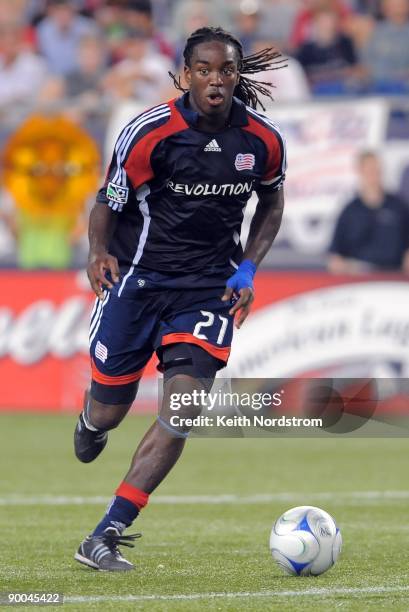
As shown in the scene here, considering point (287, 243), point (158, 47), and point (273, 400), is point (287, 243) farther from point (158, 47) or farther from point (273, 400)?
point (273, 400)

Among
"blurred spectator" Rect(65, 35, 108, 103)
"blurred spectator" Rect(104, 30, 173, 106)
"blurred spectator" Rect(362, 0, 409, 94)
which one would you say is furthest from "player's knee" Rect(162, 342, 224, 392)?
"blurred spectator" Rect(362, 0, 409, 94)

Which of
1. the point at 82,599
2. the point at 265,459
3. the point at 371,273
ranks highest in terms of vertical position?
the point at 82,599

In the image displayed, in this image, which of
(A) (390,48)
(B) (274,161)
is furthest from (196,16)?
(B) (274,161)

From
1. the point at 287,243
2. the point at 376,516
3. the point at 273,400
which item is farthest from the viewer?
Result: the point at 287,243

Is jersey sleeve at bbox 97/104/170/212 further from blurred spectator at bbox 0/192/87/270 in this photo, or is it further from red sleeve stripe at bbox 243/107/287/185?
blurred spectator at bbox 0/192/87/270

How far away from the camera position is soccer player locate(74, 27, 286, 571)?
6.28 meters

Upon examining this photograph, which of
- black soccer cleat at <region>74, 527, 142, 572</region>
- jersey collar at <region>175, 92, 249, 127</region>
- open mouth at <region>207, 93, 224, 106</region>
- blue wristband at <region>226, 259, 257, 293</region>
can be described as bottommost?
black soccer cleat at <region>74, 527, 142, 572</region>

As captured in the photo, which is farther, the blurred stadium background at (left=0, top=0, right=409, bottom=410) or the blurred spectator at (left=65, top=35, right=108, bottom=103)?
the blurred spectator at (left=65, top=35, right=108, bottom=103)

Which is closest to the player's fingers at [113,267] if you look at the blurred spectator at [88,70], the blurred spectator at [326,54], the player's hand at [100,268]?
the player's hand at [100,268]

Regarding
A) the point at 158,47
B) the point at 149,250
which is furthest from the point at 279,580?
the point at 158,47

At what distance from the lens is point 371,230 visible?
15062mm

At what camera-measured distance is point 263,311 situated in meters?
14.5

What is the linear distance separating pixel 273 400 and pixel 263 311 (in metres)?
7.45

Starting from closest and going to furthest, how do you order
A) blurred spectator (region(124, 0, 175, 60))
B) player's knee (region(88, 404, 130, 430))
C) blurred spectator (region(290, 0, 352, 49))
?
player's knee (region(88, 404, 130, 430))
blurred spectator (region(290, 0, 352, 49))
blurred spectator (region(124, 0, 175, 60))
